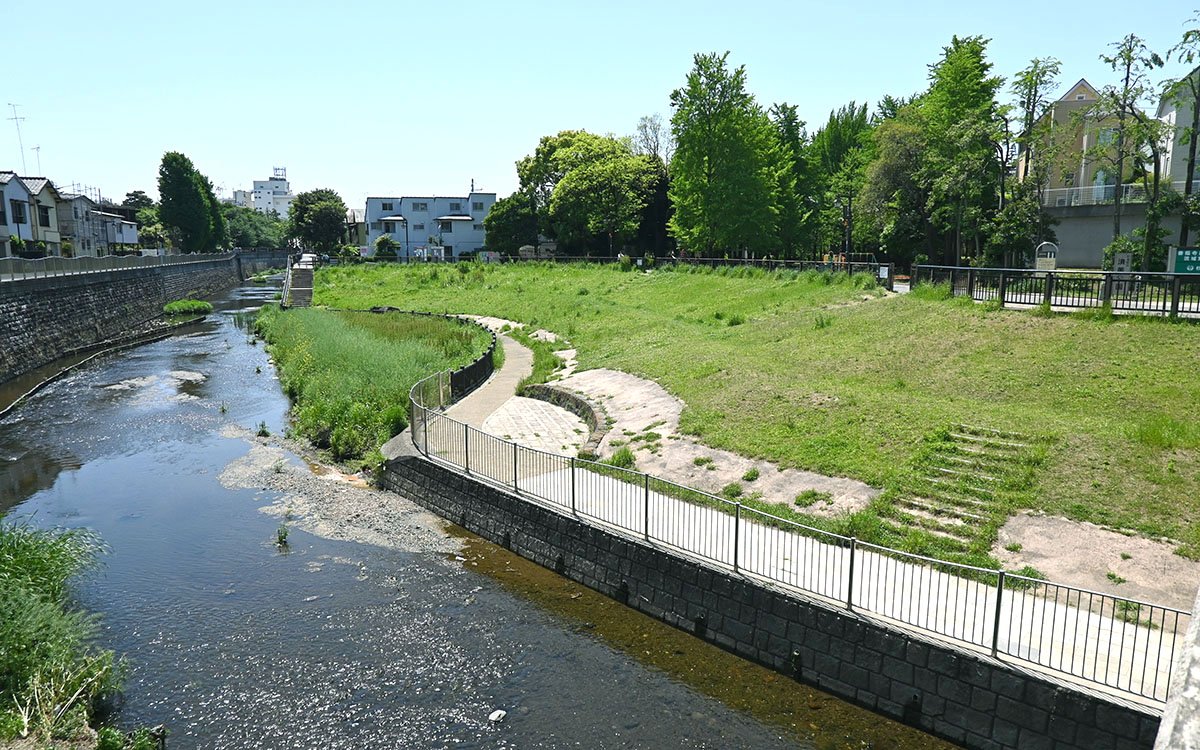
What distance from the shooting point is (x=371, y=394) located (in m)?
24.8

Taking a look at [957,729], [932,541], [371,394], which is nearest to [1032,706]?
[957,729]

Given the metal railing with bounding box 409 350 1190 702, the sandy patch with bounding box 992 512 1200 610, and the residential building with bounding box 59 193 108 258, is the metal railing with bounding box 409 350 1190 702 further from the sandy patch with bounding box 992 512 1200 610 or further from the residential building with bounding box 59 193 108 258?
the residential building with bounding box 59 193 108 258

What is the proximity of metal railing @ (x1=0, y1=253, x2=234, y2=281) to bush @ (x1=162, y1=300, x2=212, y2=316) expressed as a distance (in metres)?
3.09

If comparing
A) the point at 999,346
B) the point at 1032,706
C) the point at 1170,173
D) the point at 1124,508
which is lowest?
the point at 1032,706

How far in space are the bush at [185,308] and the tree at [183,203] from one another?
50126 mm

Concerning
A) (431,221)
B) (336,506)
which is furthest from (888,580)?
(431,221)

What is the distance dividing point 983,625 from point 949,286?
19.8 metres

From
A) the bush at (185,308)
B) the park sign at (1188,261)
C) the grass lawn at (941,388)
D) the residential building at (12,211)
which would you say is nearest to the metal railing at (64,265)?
the bush at (185,308)

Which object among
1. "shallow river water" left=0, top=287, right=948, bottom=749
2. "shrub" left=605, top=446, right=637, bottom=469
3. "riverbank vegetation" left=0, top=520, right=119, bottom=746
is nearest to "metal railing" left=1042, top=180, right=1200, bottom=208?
"shrub" left=605, top=446, right=637, bottom=469

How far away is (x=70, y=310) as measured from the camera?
134 ft

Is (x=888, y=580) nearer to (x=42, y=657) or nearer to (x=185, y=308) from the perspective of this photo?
(x=42, y=657)

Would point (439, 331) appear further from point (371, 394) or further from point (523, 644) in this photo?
point (523, 644)

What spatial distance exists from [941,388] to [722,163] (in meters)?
38.5

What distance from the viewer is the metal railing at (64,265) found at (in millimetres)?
35125
